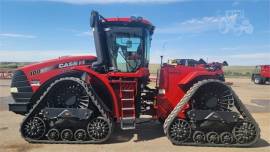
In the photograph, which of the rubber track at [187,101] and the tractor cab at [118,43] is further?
the tractor cab at [118,43]

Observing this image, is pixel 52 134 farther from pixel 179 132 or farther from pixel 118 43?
pixel 179 132

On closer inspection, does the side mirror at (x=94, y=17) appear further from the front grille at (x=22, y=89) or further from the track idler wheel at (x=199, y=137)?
the track idler wheel at (x=199, y=137)

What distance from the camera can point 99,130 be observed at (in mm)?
9336

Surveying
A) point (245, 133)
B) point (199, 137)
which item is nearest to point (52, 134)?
point (199, 137)

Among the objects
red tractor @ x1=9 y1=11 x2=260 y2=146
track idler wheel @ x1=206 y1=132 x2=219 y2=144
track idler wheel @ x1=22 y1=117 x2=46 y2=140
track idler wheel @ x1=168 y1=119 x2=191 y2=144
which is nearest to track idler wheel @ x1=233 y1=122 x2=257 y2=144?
red tractor @ x1=9 y1=11 x2=260 y2=146

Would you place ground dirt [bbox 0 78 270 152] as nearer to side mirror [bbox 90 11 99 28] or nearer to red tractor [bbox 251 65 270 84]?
side mirror [bbox 90 11 99 28]

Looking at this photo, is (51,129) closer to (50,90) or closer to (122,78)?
(50,90)

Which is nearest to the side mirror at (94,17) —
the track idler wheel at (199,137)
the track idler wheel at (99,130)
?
the track idler wheel at (99,130)

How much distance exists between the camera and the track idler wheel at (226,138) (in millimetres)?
9164

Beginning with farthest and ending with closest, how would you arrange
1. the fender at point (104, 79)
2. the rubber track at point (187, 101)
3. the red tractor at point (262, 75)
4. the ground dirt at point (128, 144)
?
the red tractor at point (262, 75)
the fender at point (104, 79)
the rubber track at point (187, 101)
the ground dirt at point (128, 144)

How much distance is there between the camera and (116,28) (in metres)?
10.1

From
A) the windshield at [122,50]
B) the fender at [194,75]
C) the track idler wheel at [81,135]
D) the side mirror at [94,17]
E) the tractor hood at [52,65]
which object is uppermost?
the side mirror at [94,17]

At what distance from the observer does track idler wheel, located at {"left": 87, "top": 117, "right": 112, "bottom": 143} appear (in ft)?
30.6

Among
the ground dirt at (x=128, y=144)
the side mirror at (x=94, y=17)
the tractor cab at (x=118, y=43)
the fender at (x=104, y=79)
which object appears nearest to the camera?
the ground dirt at (x=128, y=144)
